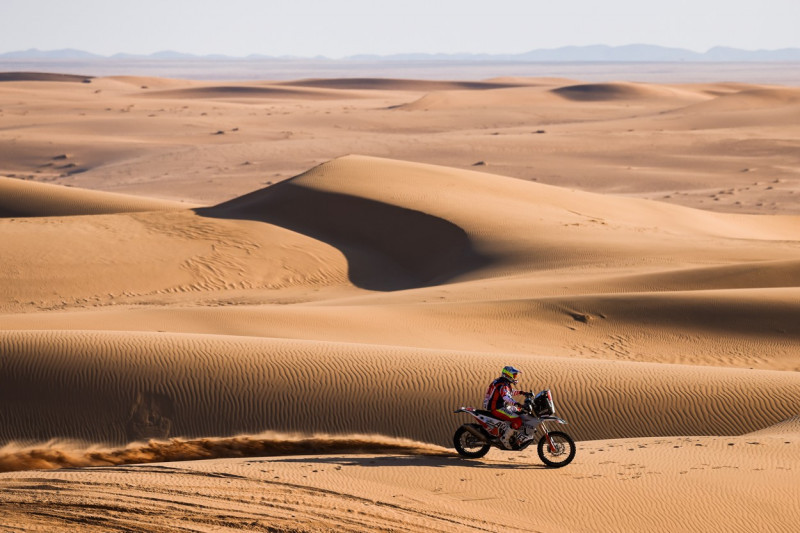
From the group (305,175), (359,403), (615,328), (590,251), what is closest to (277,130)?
(305,175)

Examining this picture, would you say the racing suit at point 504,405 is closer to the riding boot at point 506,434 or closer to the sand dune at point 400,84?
the riding boot at point 506,434

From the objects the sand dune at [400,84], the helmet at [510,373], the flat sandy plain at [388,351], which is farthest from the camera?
the sand dune at [400,84]

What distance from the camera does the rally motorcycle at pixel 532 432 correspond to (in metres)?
6.87

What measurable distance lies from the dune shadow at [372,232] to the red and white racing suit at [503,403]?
460 inches

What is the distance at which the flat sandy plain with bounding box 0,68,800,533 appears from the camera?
6.30m

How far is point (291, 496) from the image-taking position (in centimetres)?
611

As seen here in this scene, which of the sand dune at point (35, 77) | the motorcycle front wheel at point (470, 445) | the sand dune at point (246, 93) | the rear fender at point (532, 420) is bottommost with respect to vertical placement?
the motorcycle front wheel at point (470, 445)

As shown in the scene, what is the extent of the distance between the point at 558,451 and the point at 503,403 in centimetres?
50

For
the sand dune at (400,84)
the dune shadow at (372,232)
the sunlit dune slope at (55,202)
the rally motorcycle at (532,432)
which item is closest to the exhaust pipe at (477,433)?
the rally motorcycle at (532,432)

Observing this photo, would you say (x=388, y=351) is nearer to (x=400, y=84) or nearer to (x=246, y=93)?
(x=246, y=93)

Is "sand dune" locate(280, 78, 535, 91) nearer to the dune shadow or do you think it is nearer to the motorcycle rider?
the dune shadow

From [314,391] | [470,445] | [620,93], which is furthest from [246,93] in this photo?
[470,445]

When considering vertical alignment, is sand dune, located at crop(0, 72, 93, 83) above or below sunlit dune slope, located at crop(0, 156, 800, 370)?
above

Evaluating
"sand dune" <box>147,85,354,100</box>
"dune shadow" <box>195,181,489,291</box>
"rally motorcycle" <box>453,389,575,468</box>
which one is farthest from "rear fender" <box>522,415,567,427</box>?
"sand dune" <box>147,85,354,100</box>
